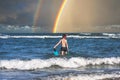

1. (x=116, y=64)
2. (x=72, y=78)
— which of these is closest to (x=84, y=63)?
(x=116, y=64)

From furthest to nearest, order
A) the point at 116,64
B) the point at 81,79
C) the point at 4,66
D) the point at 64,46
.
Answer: the point at 64,46, the point at 116,64, the point at 4,66, the point at 81,79

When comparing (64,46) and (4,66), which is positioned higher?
(64,46)

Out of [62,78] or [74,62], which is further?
[74,62]

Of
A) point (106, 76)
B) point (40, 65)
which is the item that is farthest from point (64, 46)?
point (106, 76)

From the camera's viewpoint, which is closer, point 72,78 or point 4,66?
point 72,78

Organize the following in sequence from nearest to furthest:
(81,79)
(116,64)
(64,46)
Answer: (81,79) < (116,64) < (64,46)

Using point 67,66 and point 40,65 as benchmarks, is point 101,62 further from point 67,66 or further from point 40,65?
point 40,65

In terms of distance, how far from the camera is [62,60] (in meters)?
20.5

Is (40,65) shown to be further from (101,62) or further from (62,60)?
(101,62)

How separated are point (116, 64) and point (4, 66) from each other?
7980 millimetres

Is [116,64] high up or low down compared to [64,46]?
down


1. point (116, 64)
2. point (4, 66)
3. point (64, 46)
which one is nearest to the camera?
point (4, 66)

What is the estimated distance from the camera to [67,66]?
19.1 metres

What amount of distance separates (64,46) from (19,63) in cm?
433
